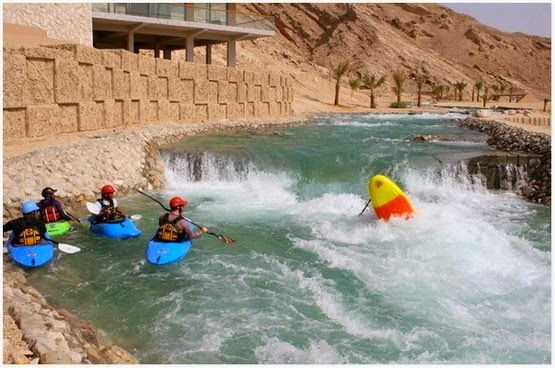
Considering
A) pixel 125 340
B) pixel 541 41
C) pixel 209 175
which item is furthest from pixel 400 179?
pixel 541 41

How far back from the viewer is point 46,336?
16.3ft

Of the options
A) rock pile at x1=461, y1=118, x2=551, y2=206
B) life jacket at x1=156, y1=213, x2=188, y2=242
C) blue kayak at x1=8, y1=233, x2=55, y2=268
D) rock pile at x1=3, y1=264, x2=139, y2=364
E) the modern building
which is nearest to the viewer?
rock pile at x1=3, y1=264, x2=139, y2=364

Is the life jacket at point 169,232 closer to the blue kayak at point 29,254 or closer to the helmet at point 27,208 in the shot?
the blue kayak at point 29,254

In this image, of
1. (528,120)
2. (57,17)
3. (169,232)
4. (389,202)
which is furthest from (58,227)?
(528,120)

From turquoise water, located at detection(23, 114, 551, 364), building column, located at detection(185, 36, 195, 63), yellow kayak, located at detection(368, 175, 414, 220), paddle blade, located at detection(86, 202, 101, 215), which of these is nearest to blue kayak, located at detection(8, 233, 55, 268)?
turquoise water, located at detection(23, 114, 551, 364)

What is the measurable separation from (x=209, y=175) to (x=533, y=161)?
29.0ft

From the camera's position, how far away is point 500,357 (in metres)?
5.98

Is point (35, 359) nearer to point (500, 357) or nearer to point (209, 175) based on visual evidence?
point (500, 357)

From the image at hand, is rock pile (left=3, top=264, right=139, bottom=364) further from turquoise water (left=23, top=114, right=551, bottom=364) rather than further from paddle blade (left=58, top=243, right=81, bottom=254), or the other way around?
paddle blade (left=58, top=243, right=81, bottom=254)

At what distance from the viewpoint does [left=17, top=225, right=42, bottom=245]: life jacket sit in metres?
8.05

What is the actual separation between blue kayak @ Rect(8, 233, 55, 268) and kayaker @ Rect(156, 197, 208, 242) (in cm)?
171

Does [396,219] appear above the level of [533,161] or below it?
below

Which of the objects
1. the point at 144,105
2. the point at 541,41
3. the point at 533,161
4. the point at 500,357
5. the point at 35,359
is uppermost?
the point at 541,41

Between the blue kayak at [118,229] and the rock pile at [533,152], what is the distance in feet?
31.7
